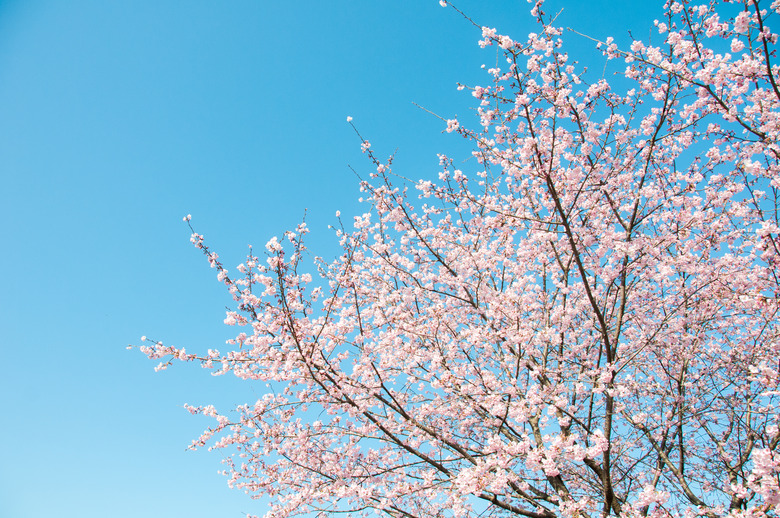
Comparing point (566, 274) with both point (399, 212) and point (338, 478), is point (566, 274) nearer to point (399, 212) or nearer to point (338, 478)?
point (399, 212)

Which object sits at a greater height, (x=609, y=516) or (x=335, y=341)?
(x=335, y=341)

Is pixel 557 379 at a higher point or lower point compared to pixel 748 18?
lower

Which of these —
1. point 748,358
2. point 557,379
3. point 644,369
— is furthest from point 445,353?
point 748,358

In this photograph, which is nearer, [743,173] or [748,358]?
[743,173]

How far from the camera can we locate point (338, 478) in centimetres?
687

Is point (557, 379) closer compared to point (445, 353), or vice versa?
point (557, 379)

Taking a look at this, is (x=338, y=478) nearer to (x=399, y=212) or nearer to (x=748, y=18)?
(x=399, y=212)

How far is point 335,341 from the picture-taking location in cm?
659

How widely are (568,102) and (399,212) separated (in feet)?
10.4

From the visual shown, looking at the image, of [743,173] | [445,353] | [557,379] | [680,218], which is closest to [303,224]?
[445,353]

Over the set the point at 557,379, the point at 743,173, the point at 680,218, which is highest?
the point at 743,173

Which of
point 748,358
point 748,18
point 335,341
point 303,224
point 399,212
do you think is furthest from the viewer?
point 399,212

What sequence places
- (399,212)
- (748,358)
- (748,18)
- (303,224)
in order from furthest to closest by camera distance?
(399,212), (748,358), (303,224), (748,18)

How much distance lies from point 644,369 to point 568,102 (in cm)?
512
